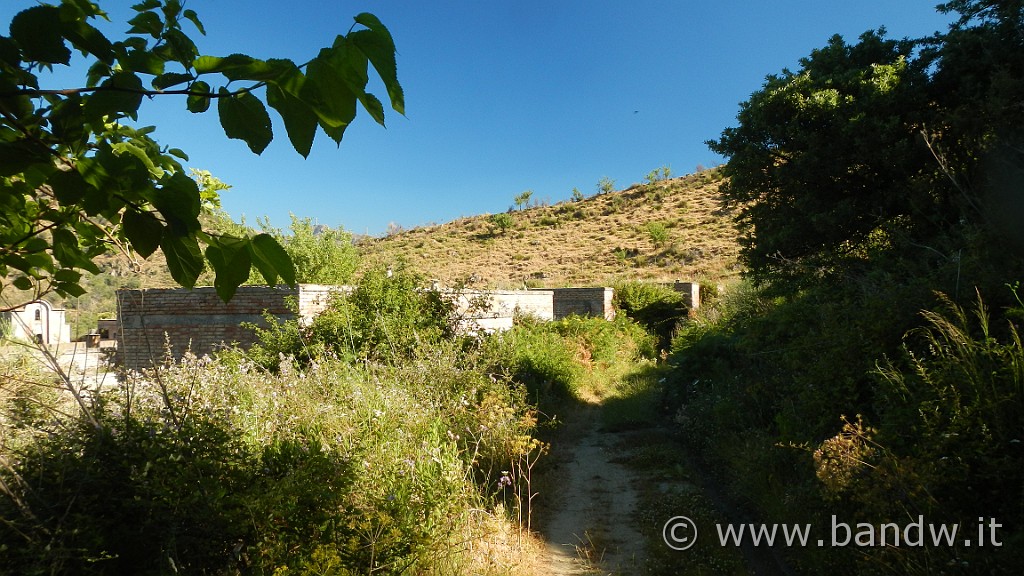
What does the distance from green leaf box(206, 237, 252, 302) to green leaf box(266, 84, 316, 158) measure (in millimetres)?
238

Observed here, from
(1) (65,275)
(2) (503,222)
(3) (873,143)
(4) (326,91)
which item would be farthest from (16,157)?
(2) (503,222)

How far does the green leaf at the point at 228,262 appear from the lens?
101 centimetres

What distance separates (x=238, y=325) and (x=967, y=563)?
8.94 metres

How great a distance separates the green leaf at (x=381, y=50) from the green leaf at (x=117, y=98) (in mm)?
391

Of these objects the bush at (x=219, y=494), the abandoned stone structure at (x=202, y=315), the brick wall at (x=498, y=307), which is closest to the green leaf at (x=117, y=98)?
the bush at (x=219, y=494)

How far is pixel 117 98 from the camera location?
93cm

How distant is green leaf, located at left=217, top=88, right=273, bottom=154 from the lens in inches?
38.6

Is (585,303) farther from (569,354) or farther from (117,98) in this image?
(117,98)

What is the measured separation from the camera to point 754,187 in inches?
351

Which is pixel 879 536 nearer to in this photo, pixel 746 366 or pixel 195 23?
pixel 195 23

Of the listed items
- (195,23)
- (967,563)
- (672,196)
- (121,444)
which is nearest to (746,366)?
(967,563)

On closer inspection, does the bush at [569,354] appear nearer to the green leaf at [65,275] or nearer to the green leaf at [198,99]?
the green leaf at [65,275]

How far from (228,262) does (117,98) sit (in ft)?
1.07

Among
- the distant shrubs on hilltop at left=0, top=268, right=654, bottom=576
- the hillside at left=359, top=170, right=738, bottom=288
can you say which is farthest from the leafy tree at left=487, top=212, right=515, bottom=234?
the distant shrubs on hilltop at left=0, top=268, right=654, bottom=576
